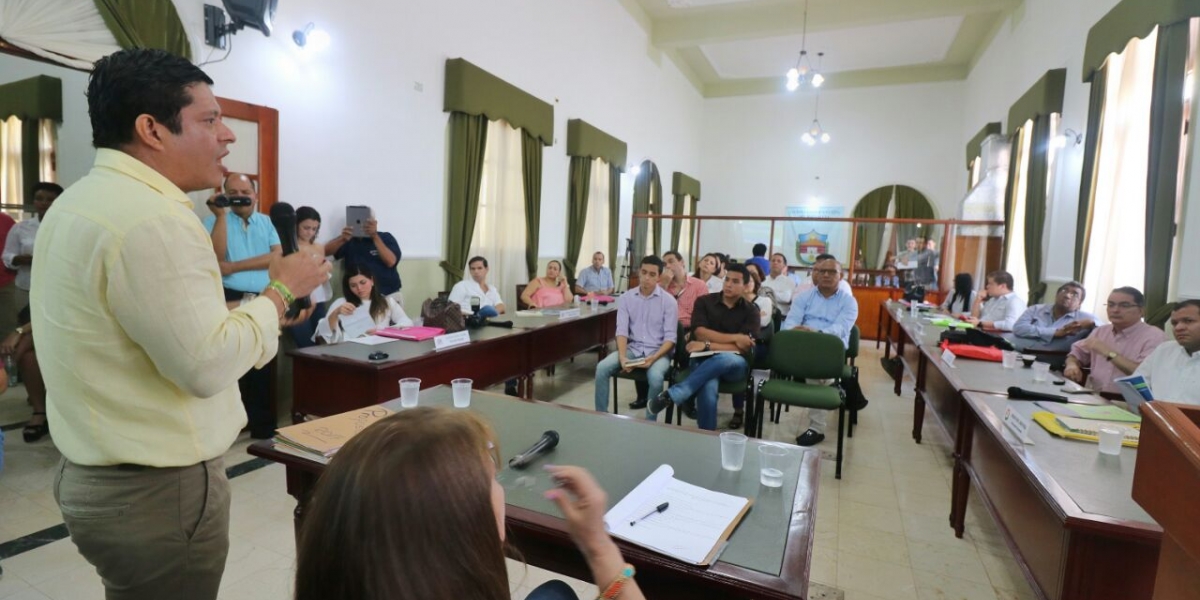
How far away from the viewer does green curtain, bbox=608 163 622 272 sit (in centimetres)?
788

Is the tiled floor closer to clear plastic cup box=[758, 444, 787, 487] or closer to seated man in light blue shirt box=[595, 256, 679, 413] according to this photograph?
clear plastic cup box=[758, 444, 787, 487]

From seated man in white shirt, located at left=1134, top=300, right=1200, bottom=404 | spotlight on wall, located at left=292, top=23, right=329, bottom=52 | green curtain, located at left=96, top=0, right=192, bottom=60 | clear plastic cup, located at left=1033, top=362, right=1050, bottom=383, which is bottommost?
clear plastic cup, located at left=1033, top=362, right=1050, bottom=383

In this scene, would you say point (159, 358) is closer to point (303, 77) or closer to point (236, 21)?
point (236, 21)

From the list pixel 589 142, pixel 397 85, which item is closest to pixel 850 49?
pixel 589 142

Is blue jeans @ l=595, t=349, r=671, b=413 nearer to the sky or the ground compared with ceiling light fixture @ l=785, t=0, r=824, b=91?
nearer to the ground

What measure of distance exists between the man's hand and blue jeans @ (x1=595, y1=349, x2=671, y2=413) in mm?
2730

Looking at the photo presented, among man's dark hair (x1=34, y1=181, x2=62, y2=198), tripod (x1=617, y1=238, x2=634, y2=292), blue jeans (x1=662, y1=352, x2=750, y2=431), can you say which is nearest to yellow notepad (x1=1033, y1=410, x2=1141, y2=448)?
blue jeans (x1=662, y1=352, x2=750, y2=431)

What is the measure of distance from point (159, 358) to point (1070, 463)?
7.27 ft

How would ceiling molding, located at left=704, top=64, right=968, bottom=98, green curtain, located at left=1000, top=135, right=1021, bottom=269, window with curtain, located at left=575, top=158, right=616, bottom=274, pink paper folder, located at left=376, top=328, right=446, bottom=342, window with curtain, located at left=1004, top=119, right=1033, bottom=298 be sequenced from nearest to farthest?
pink paper folder, located at left=376, top=328, right=446, bottom=342, window with curtain, located at left=1004, top=119, right=1033, bottom=298, green curtain, located at left=1000, top=135, right=1021, bottom=269, window with curtain, located at left=575, top=158, right=616, bottom=274, ceiling molding, located at left=704, top=64, right=968, bottom=98

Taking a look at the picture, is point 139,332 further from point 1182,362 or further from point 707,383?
point 1182,362

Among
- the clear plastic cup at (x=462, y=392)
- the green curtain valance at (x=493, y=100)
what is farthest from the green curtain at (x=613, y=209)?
the clear plastic cup at (x=462, y=392)

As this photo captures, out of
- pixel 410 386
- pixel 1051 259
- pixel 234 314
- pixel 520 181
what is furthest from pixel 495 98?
pixel 1051 259

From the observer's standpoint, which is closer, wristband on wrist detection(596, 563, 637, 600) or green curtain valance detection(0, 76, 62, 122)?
wristband on wrist detection(596, 563, 637, 600)

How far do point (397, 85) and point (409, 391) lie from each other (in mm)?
3425
